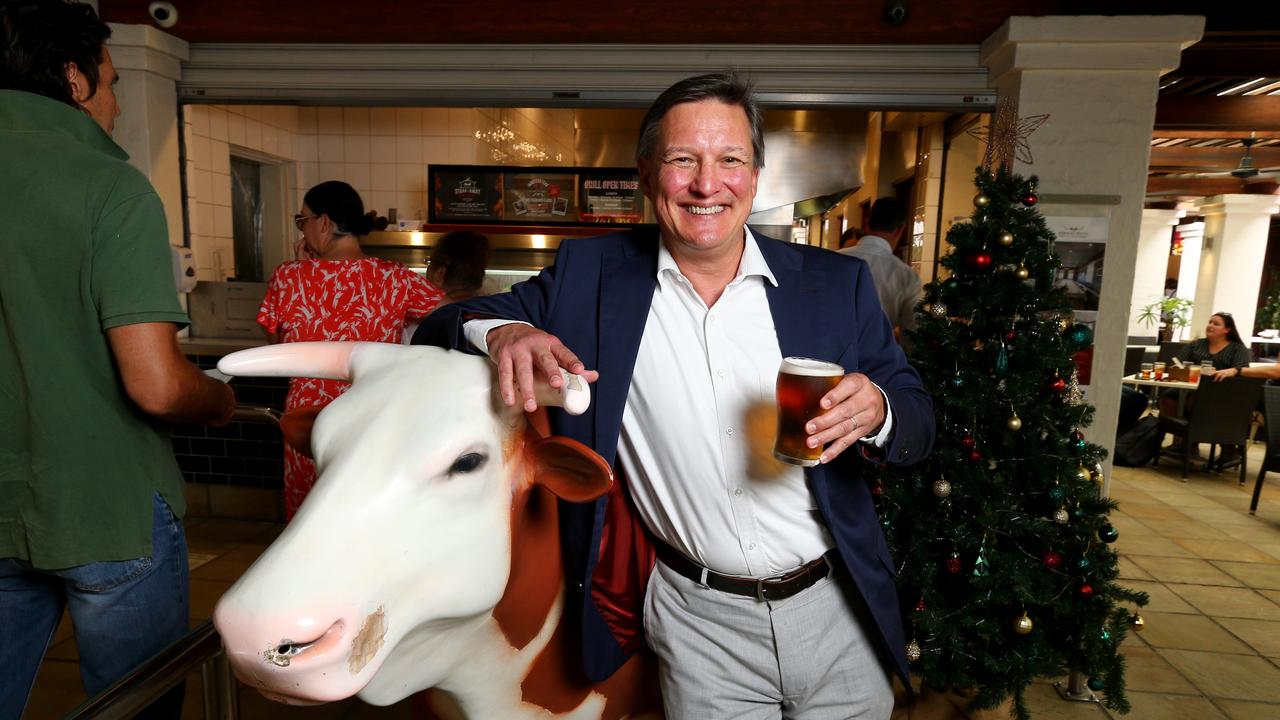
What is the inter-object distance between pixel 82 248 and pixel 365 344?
0.52 meters

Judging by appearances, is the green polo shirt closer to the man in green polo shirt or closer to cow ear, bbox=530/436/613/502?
the man in green polo shirt

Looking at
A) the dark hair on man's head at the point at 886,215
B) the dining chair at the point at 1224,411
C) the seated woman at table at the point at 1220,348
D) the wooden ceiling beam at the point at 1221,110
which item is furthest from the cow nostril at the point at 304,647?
the wooden ceiling beam at the point at 1221,110

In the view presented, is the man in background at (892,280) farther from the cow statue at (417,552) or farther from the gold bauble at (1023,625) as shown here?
the cow statue at (417,552)

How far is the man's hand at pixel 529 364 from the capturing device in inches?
38.5

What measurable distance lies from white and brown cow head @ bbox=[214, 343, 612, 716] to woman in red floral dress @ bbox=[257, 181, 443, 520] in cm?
150

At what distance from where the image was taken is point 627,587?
1.37 meters

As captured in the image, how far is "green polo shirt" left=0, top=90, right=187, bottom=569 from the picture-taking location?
45.7 inches

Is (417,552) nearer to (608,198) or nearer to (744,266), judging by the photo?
(744,266)

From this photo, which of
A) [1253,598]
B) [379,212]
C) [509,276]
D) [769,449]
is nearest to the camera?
[769,449]

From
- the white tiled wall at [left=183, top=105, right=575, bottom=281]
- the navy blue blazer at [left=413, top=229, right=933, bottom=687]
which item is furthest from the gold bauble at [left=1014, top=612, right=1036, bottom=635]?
the white tiled wall at [left=183, top=105, right=575, bottom=281]

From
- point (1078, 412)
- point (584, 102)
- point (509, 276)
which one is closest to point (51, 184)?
point (1078, 412)

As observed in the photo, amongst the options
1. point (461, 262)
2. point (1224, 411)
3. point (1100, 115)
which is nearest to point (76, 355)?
point (461, 262)

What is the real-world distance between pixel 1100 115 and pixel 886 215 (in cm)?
108

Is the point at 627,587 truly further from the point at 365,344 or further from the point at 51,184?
the point at 51,184
